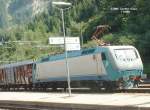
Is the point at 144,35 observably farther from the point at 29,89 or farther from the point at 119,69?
the point at 119,69

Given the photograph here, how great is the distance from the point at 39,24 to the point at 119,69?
156 m

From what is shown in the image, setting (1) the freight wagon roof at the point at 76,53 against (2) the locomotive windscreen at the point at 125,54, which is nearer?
(2) the locomotive windscreen at the point at 125,54

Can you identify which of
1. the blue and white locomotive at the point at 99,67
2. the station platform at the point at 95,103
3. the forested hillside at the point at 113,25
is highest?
the forested hillside at the point at 113,25

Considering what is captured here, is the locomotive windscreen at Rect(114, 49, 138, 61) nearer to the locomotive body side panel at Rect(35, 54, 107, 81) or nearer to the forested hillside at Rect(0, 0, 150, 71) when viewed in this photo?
the locomotive body side panel at Rect(35, 54, 107, 81)

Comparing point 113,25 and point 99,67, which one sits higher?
point 113,25

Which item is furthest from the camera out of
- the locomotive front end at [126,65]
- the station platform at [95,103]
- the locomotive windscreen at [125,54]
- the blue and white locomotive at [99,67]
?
the locomotive windscreen at [125,54]

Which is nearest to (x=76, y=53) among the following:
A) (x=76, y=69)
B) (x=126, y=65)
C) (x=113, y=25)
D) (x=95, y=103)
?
(x=76, y=69)

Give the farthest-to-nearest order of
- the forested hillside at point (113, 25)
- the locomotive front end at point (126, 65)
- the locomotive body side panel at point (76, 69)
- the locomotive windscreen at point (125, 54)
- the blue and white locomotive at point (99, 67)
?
the forested hillside at point (113, 25), the locomotive body side panel at point (76, 69), the locomotive windscreen at point (125, 54), the blue and white locomotive at point (99, 67), the locomotive front end at point (126, 65)

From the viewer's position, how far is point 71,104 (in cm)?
2119

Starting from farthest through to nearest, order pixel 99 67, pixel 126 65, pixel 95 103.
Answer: pixel 99 67
pixel 126 65
pixel 95 103

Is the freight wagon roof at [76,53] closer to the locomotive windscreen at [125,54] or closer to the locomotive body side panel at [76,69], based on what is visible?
the locomotive body side panel at [76,69]

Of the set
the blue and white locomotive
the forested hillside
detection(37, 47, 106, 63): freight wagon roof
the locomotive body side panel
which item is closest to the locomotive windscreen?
the blue and white locomotive

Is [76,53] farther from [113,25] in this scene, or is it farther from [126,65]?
[113,25]

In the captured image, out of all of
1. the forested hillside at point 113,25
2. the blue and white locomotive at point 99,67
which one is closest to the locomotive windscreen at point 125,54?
the blue and white locomotive at point 99,67
